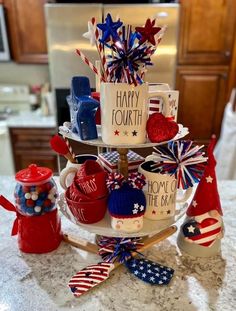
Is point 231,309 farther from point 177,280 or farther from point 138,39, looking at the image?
point 138,39

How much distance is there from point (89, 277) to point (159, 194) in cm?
26

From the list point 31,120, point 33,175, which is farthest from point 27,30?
point 33,175

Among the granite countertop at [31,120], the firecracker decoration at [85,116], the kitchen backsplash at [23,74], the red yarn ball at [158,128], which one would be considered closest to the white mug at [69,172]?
the firecracker decoration at [85,116]

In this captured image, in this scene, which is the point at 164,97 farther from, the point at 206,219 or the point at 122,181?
the point at 206,219

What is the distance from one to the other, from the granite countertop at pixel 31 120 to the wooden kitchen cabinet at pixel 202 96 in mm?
1039

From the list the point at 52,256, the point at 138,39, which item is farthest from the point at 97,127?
the point at 52,256

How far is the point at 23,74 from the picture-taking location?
101 inches

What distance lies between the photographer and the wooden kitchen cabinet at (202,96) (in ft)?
6.75

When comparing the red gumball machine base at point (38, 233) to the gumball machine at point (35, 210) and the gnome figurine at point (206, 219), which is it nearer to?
the gumball machine at point (35, 210)

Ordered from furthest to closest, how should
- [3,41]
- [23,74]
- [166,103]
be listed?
[23,74]
[3,41]
[166,103]

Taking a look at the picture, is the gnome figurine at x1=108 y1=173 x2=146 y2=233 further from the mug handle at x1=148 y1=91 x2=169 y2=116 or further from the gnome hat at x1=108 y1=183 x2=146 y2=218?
the mug handle at x1=148 y1=91 x2=169 y2=116

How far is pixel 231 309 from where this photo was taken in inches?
24.0

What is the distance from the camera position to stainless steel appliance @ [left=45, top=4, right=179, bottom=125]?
1789 mm

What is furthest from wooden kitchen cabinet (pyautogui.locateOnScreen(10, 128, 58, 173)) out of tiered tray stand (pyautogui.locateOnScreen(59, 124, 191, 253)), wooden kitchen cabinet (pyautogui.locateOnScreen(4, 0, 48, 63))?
tiered tray stand (pyautogui.locateOnScreen(59, 124, 191, 253))
